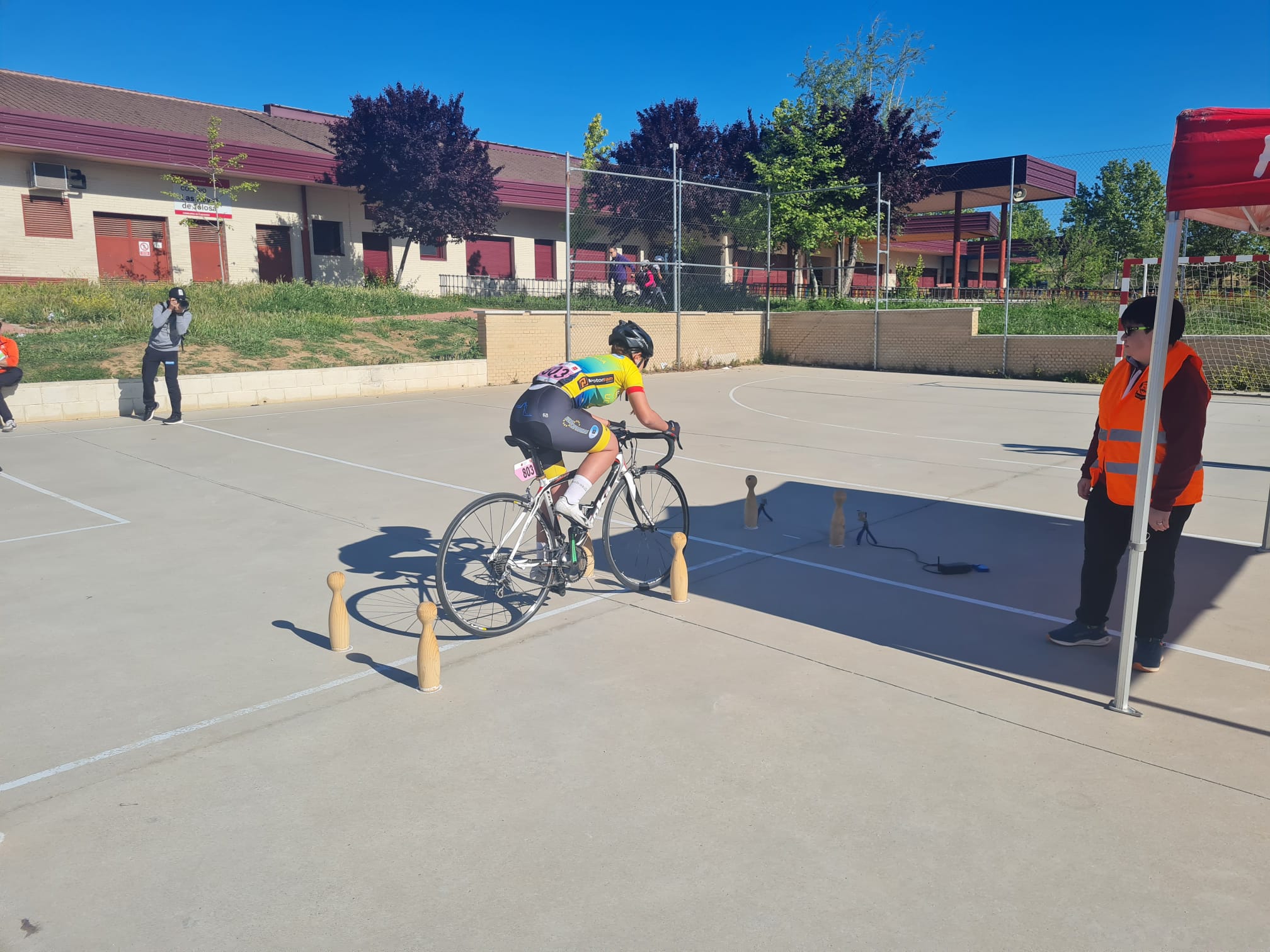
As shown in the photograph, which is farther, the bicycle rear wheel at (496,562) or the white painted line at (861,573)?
the white painted line at (861,573)

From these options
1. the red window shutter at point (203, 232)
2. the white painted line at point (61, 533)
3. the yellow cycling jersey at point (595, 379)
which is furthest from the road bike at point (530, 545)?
the red window shutter at point (203, 232)

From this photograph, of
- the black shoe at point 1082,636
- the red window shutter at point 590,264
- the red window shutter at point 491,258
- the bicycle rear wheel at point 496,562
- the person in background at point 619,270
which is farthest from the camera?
the red window shutter at point 491,258

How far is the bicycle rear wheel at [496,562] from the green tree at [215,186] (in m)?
24.2

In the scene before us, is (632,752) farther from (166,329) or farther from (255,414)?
(255,414)

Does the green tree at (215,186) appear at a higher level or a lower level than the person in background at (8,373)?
higher

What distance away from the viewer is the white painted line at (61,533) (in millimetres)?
7484

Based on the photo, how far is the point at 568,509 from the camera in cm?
554

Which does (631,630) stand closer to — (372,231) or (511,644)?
(511,644)

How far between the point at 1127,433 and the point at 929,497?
181 inches

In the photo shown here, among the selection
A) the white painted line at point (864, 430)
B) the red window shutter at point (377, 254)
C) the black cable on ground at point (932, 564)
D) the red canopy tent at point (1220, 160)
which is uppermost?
the red window shutter at point (377, 254)

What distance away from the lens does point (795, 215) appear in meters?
28.6

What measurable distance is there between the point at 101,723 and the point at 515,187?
31.4 metres

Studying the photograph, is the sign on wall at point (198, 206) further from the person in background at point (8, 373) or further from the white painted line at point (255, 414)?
the person in background at point (8, 373)

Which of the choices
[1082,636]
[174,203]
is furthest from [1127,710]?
[174,203]
